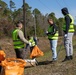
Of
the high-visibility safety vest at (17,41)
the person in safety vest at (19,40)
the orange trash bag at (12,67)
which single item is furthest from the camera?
the high-visibility safety vest at (17,41)

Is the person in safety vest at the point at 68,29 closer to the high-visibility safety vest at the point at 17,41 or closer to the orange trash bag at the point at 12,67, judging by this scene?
the high-visibility safety vest at the point at 17,41

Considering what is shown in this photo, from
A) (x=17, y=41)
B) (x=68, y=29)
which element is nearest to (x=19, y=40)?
(x=17, y=41)

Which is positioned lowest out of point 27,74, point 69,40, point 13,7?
point 27,74

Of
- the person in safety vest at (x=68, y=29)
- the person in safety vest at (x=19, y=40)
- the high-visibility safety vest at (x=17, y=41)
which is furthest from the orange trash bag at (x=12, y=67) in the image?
the person in safety vest at (x=68, y=29)

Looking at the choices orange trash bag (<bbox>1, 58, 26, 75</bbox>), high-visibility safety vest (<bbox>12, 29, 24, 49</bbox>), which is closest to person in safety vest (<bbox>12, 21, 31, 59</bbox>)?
high-visibility safety vest (<bbox>12, 29, 24, 49</bbox>)

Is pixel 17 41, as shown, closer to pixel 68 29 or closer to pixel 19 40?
pixel 19 40

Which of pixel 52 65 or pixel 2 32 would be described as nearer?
pixel 52 65

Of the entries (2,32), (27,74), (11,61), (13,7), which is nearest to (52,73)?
(27,74)

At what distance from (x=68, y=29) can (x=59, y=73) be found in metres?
1.89

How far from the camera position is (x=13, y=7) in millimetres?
103812

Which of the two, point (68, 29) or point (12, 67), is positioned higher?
point (68, 29)

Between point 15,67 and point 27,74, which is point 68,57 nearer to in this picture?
point 27,74

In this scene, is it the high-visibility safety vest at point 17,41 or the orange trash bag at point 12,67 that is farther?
the high-visibility safety vest at point 17,41

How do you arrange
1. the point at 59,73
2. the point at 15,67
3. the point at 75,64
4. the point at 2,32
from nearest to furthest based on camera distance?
1. the point at 15,67
2. the point at 59,73
3. the point at 75,64
4. the point at 2,32
